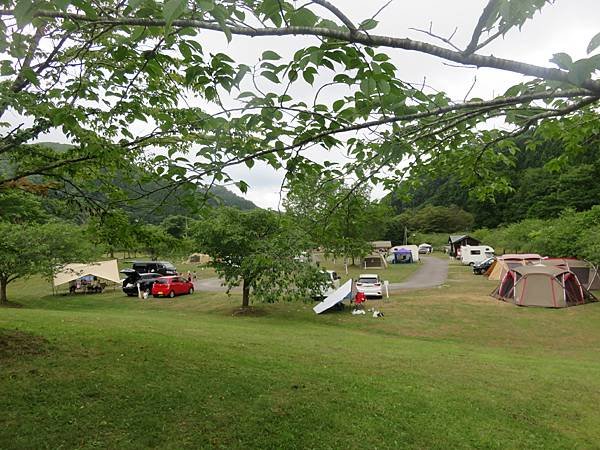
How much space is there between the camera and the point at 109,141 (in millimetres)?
4773

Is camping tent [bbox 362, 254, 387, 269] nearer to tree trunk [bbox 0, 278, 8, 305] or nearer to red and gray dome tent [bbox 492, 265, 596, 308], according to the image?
red and gray dome tent [bbox 492, 265, 596, 308]

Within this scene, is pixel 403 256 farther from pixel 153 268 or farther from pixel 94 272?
pixel 94 272

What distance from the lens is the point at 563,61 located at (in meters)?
1.54

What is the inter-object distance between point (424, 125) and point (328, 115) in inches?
26.8

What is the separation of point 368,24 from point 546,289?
666 inches

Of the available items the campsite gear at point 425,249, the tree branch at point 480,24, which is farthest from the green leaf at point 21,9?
the campsite gear at point 425,249

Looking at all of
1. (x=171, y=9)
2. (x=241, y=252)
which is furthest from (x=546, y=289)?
(x=171, y=9)

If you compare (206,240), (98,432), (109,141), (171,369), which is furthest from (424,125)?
(206,240)

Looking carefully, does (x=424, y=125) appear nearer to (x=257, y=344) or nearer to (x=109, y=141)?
(x=109, y=141)

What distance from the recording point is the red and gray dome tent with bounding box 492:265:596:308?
15625 millimetres

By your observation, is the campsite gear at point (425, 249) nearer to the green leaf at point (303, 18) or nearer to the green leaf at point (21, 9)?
the green leaf at point (303, 18)

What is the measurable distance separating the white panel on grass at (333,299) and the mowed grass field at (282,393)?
4964 mm

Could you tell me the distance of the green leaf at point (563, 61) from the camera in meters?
1.54

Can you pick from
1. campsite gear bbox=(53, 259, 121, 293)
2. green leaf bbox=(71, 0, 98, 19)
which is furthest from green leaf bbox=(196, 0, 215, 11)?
campsite gear bbox=(53, 259, 121, 293)
